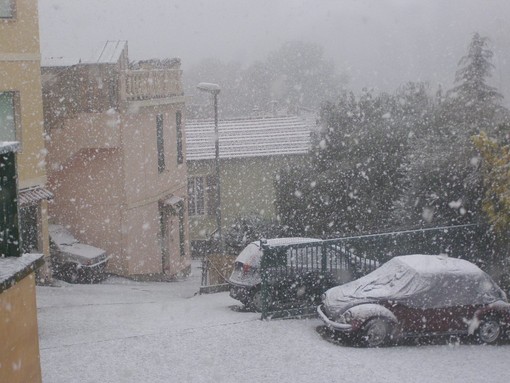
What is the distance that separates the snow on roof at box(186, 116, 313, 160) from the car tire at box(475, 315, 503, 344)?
20.0m

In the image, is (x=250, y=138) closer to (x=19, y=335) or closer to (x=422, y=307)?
(x=422, y=307)

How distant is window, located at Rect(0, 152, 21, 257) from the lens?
638 cm

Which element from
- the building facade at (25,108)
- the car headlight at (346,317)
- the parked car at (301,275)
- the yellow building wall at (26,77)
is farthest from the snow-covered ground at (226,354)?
the yellow building wall at (26,77)

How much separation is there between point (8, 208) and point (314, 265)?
24.5ft

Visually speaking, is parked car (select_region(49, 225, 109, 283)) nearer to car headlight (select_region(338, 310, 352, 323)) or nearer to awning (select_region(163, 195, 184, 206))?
awning (select_region(163, 195, 184, 206))

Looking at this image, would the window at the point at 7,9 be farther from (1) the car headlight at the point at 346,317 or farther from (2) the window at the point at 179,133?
(1) the car headlight at the point at 346,317

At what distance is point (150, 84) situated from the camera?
24.1m

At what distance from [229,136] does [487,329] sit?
2410cm

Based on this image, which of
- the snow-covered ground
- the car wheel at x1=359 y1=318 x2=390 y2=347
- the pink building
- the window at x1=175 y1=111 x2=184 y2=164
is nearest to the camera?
the snow-covered ground

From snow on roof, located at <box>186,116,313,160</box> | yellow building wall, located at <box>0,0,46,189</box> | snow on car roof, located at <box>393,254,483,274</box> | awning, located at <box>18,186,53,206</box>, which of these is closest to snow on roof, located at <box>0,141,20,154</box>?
snow on car roof, located at <box>393,254,483,274</box>

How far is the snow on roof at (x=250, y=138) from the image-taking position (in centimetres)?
3247

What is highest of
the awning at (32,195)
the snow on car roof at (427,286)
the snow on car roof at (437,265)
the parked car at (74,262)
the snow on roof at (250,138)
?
the snow on roof at (250,138)

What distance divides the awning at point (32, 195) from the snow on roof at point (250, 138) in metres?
14.0

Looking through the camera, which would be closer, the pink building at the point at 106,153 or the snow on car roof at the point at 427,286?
the snow on car roof at the point at 427,286
